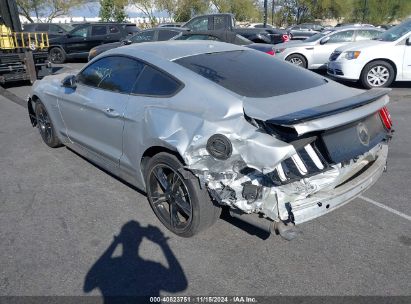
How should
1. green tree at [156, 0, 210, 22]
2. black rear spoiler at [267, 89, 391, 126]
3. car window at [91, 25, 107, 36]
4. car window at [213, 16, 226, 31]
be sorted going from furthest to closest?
1. green tree at [156, 0, 210, 22]
2. car window at [91, 25, 107, 36]
3. car window at [213, 16, 226, 31]
4. black rear spoiler at [267, 89, 391, 126]

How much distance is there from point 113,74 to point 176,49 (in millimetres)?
718

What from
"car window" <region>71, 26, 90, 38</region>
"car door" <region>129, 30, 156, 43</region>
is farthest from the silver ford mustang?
"car window" <region>71, 26, 90, 38</region>

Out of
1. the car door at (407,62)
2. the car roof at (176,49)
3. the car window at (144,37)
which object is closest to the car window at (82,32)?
the car window at (144,37)

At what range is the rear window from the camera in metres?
3.01

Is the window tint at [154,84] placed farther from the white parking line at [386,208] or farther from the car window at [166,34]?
the car window at [166,34]

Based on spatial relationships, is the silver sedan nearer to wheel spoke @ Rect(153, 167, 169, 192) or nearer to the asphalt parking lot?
the asphalt parking lot

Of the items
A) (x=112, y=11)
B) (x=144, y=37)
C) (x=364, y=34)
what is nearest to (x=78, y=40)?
(x=144, y=37)

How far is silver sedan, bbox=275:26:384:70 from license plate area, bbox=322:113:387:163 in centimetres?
909

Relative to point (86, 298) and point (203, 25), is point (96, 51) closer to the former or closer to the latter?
point (203, 25)

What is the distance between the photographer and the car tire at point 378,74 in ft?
29.0

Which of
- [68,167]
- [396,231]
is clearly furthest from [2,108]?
[396,231]

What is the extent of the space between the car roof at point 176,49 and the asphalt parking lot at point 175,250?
1484 millimetres

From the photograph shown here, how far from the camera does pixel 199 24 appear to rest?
47.4ft

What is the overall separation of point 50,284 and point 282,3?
210 ft
